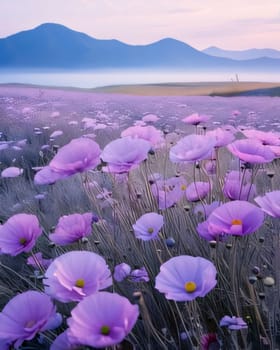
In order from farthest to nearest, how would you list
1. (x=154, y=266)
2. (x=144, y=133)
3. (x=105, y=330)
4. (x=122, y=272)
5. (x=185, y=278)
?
1. (x=144, y=133)
2. (x=154, y=266)
3. (x=122, y=272)
4. (x=185, y=278)
5. (x=105, y=330)

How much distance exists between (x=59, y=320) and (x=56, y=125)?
3.64 meters

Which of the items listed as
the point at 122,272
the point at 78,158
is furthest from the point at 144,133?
the point at 122,272

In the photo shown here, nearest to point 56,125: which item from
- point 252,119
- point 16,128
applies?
point 16,128

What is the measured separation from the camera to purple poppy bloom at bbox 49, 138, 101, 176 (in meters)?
1.06

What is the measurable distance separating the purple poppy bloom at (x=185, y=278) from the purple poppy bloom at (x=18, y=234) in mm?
353

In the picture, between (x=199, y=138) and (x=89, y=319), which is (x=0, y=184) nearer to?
(x=199, y=138)

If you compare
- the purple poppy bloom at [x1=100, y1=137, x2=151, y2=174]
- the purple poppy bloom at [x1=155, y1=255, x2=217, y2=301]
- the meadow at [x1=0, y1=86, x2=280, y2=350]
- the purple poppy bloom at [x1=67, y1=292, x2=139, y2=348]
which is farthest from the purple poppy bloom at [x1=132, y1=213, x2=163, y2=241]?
the purple poppy bloom at [x1=67, y1=292, x2=139, y2=348]

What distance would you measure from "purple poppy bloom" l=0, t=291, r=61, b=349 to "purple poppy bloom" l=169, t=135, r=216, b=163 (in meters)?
0.42

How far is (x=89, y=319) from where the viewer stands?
66cm

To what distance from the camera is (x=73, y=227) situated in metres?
1.05

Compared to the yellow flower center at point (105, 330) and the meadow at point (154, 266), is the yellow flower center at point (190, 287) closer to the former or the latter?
the meadow at point (154, 266)

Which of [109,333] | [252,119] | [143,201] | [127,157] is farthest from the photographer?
[252,119]

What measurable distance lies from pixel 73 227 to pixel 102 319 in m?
0.41

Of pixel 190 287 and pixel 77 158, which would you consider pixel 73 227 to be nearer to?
pixel 77 158
